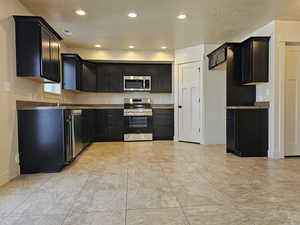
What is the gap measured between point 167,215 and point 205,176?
Answer: 1174 mm

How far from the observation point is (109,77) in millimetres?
6047

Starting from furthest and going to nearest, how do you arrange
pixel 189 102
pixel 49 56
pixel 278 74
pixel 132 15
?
pixel 189 102 < pixel 278 74 < pixel 132 15 < pixel 49 56

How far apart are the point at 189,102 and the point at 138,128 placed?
1.60 meters

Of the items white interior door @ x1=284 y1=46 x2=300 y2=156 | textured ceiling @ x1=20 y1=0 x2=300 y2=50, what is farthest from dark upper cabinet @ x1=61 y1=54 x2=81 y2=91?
white interior door @ x1=284 y1=46 x2=300 y2=156

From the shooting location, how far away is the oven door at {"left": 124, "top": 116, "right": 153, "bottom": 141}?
19.6ft

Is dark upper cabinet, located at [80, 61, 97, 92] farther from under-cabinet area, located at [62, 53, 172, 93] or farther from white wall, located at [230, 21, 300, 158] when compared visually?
white wall, located at [230, 21, 300, 158]

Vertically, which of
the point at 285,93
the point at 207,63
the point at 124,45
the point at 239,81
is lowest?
the point at 285,93

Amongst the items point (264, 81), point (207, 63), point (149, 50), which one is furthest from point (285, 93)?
point (149, 50)

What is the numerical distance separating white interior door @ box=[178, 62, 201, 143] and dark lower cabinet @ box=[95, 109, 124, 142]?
1.69 meters

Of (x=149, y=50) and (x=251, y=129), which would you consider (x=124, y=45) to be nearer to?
(x=149, y=50)

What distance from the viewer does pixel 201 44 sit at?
5309 mm

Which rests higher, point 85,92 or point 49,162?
point 85,92

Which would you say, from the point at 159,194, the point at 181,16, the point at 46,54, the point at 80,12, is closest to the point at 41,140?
the point at 46,54

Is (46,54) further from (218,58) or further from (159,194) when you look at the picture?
(218,58)
